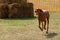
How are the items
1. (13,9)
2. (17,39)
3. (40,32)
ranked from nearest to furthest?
(17,39) → (40,32) → (13,9)

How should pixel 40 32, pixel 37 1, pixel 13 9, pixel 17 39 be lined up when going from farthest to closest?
1. pixel 37 1
2. pixel 13 9
3. pixel 40 32
4. pixel 17 39

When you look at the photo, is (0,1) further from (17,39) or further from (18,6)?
(17,39)

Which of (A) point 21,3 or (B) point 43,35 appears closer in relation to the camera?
(B) point 43,35

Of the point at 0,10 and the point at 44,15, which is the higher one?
the point at 44,15

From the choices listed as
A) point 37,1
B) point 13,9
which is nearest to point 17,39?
point 13,9

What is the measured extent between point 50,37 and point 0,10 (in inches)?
256

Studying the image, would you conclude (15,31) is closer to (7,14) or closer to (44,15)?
(44,15)

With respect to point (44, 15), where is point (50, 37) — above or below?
below

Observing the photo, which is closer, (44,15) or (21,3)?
(44,15)

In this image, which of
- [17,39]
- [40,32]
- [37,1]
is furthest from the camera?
[37,1]

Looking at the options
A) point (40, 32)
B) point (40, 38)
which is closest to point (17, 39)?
point (40, 38)

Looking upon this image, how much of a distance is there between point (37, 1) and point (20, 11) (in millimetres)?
6113

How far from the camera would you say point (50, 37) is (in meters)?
7.99

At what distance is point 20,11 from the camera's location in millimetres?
14203
